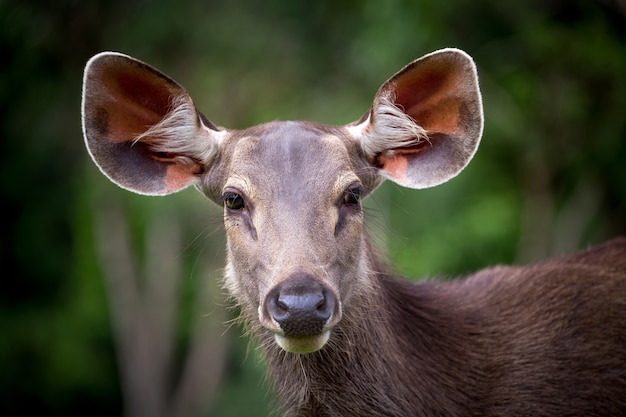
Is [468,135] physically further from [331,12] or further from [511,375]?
[331,12]

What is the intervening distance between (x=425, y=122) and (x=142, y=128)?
5.93 ft

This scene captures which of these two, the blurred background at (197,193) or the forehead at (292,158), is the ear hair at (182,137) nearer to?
the forehead at (292,158)

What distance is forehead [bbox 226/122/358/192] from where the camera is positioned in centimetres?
497

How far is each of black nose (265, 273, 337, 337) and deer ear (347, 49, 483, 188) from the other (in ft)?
4.29

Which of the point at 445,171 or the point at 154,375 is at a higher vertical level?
the point at 154,375

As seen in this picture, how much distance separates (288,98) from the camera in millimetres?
18922

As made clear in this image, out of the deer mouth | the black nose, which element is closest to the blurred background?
the deer mouth

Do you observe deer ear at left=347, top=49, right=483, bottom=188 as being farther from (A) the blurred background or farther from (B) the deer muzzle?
(A) the blurred background

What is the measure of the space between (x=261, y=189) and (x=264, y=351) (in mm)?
1094

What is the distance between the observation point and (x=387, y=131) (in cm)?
545

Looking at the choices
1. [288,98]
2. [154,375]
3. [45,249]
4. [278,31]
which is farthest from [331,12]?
[45,249]

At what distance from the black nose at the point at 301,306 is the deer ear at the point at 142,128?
56.4 inches

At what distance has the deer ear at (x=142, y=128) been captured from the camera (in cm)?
526

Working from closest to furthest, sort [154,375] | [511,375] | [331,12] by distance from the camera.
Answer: [511,375], [331,12], [154,375]
